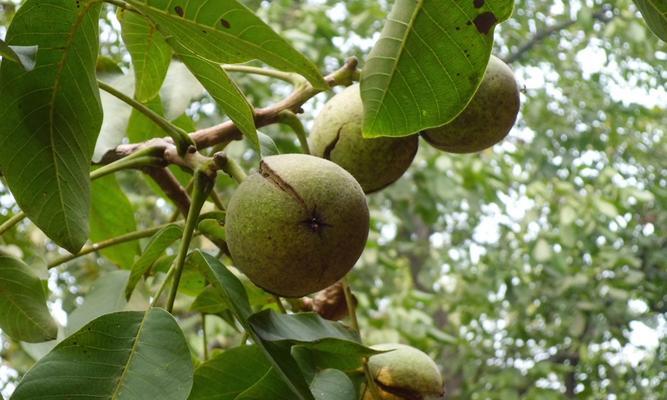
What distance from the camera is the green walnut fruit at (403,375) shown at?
3.95 ft

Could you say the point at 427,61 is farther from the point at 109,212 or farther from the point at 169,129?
the point at 109,212

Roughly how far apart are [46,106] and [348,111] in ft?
1.41

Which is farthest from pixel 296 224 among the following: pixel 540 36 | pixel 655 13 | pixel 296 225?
pixel 540 36

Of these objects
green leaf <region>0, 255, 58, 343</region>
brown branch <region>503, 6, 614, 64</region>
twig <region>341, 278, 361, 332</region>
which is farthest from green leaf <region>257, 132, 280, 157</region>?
brown branch <region>503, 6, 614, 64</region>

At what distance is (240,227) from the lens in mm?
957

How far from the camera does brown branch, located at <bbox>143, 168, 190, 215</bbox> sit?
121 centimetres

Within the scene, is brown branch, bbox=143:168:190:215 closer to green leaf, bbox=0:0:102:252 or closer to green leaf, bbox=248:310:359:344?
green leaf, bbox=0:0:102:252

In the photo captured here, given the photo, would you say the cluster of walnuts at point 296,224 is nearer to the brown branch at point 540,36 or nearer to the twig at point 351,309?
the twig at point 351,309

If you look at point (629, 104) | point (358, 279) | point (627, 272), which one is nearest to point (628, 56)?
point (629, 104)

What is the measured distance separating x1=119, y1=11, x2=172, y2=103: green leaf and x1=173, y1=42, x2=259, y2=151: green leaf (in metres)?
0.14

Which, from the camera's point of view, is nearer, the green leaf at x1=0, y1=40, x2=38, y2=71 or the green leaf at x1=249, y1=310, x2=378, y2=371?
the green leaf at x1=0, y1=40, x2=38, y2=71

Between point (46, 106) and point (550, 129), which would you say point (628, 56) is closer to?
point (550, 129)

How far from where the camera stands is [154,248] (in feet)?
3.73

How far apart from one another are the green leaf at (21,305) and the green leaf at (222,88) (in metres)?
0.36
